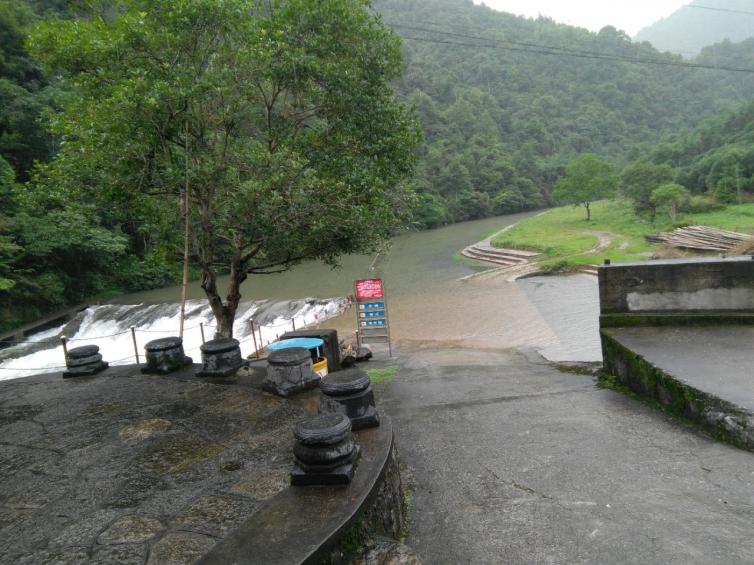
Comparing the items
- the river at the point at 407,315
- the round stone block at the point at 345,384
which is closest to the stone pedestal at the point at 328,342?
the river at the point at 407,315

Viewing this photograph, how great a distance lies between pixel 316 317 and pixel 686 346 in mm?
13947

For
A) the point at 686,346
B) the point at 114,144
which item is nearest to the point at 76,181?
the point at 114,144

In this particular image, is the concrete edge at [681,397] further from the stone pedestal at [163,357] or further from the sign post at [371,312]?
the stone pedestal at [163,357]

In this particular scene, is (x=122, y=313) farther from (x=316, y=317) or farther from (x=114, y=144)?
(x=114, y=144)

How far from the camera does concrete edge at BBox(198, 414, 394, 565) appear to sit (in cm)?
254

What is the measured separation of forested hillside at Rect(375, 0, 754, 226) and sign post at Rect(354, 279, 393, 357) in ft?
174

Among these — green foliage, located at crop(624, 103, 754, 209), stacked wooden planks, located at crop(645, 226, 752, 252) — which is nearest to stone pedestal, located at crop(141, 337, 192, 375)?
stacked wooden planks, located at crop(645, 226, 752, 252)

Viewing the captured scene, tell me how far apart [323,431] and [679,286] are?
604 cm

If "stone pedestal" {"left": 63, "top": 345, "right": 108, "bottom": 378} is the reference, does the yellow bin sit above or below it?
below

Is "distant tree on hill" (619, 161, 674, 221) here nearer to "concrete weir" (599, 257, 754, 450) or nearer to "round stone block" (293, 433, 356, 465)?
"concrete weir" (599, 257, 754, 450)

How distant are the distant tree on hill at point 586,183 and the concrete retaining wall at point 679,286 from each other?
119 feet

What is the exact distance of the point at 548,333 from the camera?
1362cm

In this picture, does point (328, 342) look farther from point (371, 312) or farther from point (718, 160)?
point (718, 160)

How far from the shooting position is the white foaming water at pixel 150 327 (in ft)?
51.7
